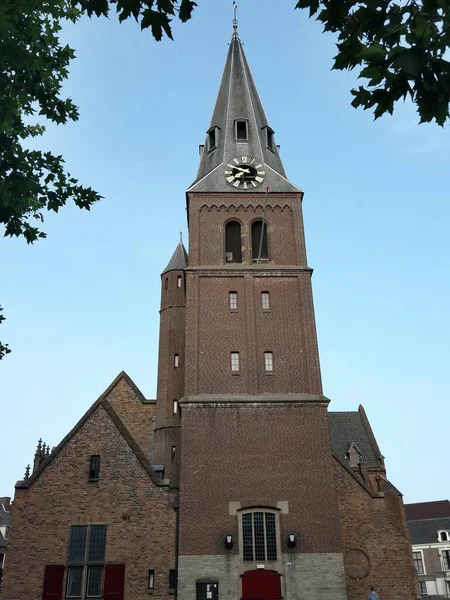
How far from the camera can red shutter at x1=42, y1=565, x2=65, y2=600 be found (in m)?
20.3

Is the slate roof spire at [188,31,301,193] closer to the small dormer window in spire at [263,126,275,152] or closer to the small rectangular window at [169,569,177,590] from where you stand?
the small dormer window in spire at [263,126,275,152]

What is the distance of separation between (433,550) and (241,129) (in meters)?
58.2

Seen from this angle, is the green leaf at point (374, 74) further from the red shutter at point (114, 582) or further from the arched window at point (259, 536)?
the red shutter at point (114, 582)

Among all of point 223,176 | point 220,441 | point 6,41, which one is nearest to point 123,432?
point 220,441

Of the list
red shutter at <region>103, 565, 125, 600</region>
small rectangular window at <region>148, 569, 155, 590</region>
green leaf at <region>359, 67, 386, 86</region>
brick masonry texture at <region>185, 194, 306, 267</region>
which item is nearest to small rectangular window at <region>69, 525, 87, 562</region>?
red shutter at <region>103, 565, 125, 600</region>

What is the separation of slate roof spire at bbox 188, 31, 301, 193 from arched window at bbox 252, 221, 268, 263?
195cm

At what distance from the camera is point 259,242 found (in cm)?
2892

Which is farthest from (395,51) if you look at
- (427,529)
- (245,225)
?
(427,529)

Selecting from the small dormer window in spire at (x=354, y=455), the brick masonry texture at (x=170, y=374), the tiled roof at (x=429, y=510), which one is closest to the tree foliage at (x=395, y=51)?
the brick masonry texture at (x=170, y=374)

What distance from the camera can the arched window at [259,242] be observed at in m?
28.0

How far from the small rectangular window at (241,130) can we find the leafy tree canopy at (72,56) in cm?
2163

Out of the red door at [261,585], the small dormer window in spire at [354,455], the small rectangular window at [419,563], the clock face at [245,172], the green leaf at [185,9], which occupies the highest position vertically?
the clock face at [245,172]

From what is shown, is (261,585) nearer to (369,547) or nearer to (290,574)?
(290,574)

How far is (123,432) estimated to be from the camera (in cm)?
2297
